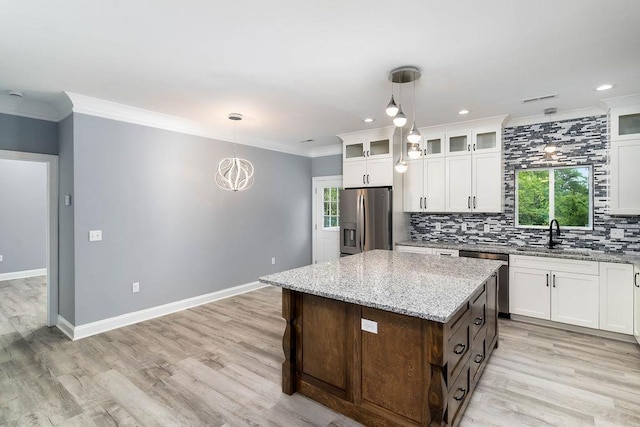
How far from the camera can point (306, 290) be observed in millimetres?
2002

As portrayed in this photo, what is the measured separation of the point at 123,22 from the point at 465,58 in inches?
96.3

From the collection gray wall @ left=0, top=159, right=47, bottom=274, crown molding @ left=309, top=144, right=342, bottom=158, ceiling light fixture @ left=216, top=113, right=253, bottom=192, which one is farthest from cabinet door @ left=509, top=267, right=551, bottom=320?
gray wall @ left=0, top=159, right=47, bottom=274

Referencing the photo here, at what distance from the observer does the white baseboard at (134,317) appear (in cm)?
341

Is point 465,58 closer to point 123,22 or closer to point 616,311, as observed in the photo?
point 123,22

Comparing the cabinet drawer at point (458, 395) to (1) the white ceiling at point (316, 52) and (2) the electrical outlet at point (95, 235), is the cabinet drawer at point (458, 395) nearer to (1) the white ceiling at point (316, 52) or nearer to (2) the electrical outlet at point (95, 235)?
(1) the white ceiling at point (316, 52)

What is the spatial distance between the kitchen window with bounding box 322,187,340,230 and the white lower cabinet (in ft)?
10.2

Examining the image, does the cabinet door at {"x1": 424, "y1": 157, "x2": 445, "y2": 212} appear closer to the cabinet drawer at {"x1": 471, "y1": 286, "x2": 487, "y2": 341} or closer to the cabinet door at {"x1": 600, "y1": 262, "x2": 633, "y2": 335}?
the cabinet door at {"x1": 600, "y1": 262, "x2": 633, "y2": 335}

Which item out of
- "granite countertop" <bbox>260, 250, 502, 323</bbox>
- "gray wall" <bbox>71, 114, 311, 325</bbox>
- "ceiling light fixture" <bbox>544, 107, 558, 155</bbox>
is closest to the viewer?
"granite countertop" <bbox>260, 250, 502, 323</bbox>

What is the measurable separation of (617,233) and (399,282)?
10.7ft

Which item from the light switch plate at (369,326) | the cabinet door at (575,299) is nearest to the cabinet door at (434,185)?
the cabinet door at (575,299)

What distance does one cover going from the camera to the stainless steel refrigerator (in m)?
4.61

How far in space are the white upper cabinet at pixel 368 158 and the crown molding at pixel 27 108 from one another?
378 centimetres

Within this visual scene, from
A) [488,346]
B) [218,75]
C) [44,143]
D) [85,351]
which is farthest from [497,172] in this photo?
[44,143]

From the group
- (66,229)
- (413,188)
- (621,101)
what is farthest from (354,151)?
(66,229)
